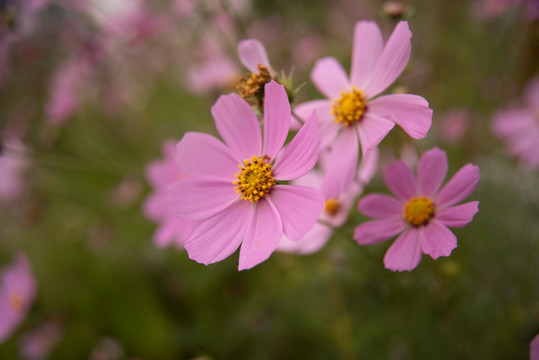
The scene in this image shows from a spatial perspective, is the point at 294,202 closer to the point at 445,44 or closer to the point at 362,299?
the point at 362,299

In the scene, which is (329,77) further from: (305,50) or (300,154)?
(305,50)

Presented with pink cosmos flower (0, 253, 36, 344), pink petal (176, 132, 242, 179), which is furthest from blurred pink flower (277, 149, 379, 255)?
pink cosmos flower (0, 253, 36, 344)

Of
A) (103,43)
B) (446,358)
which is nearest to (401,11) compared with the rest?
(446,358)

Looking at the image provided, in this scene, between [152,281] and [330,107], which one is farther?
[152,281]

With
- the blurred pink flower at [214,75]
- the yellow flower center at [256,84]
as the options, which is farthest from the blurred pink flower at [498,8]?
the blurred pink flower at [214,75]

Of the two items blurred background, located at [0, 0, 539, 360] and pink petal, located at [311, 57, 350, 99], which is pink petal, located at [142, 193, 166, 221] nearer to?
blurred background, located at [0, 0, 539, 360]
